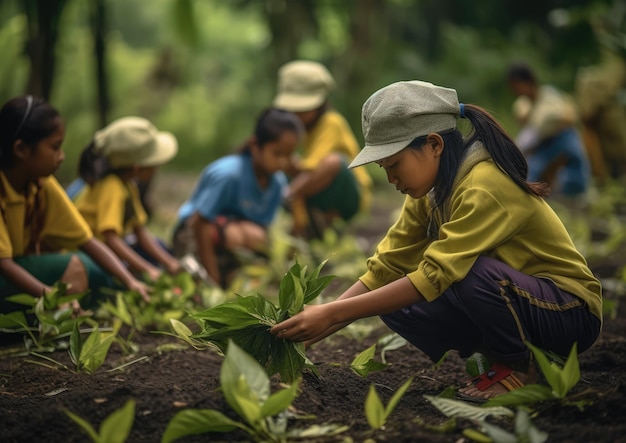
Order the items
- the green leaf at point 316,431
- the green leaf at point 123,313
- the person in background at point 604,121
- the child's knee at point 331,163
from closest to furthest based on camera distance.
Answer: the green leaf at point 316,431 < the green leaf at point 123,313 < the child's knee at point 331,163 < the person in background at point 604,121

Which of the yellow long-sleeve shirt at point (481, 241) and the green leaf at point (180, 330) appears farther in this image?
the green leaf at point (180, 330)

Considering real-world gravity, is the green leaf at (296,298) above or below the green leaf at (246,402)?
above

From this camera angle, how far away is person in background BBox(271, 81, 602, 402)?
218 centimetres

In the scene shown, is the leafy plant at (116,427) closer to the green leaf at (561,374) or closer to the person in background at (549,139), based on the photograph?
the green leaf at (561,374)

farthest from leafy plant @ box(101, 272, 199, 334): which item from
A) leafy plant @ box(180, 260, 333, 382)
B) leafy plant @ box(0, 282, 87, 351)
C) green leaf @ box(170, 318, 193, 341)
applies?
leafy plant @ box(180, 260, 333, 382)

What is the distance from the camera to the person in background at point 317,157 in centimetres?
525

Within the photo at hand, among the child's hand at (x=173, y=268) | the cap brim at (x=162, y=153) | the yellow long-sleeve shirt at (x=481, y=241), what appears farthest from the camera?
the child's hand at (x=173, y=268)

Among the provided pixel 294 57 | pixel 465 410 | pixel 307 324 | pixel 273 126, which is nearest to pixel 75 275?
pixel 273 126

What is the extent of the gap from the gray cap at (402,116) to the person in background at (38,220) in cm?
138

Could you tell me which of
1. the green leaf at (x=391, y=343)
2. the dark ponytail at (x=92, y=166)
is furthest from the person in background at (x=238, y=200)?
the green leaf at (x=391, y=343)

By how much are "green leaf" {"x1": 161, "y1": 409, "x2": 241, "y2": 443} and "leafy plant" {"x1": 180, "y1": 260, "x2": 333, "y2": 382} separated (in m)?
0.40

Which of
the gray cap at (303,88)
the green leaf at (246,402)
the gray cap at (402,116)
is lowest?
the green leaf at (246,402)

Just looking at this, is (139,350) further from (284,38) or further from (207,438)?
(284,38)

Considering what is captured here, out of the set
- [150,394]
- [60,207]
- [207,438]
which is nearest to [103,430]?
→ [207,438]
